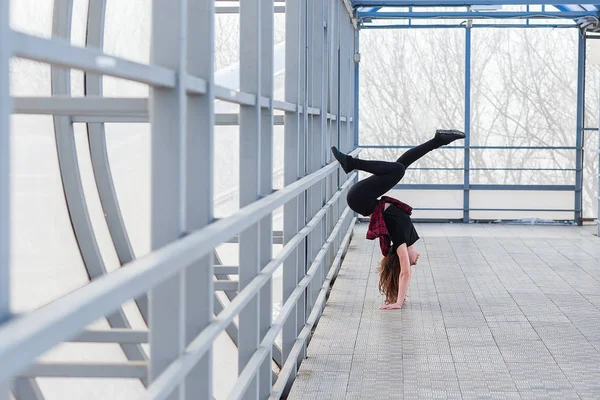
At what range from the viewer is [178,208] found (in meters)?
2.36

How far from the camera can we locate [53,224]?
210 inches

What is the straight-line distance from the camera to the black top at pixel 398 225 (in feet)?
23.1

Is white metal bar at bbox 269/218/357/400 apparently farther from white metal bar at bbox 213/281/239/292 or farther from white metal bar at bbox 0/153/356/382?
white metal bar at bbox 0/153/356/382

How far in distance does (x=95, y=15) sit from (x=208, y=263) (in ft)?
10.4

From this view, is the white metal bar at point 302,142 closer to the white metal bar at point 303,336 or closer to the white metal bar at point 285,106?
the white metal bar at point 303,336

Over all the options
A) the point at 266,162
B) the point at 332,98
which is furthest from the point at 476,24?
the point at 266,162

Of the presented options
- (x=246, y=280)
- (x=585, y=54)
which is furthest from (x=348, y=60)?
(x=246, y=280)

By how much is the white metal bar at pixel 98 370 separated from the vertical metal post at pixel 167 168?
1387 mm

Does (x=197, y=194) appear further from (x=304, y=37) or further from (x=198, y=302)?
(x=304, y=37)

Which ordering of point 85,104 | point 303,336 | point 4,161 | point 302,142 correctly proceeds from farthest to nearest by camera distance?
point 302,142
point 303,336
point 85,104
point 4,161

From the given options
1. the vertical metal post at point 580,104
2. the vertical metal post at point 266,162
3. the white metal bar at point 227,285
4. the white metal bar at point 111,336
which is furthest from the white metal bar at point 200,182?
the vertical metal post at point 580,104

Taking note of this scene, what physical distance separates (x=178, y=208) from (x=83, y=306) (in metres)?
0.97

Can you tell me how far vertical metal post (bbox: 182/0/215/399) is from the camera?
2.75 m

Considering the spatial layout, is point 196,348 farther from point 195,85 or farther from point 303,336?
point 303,336
